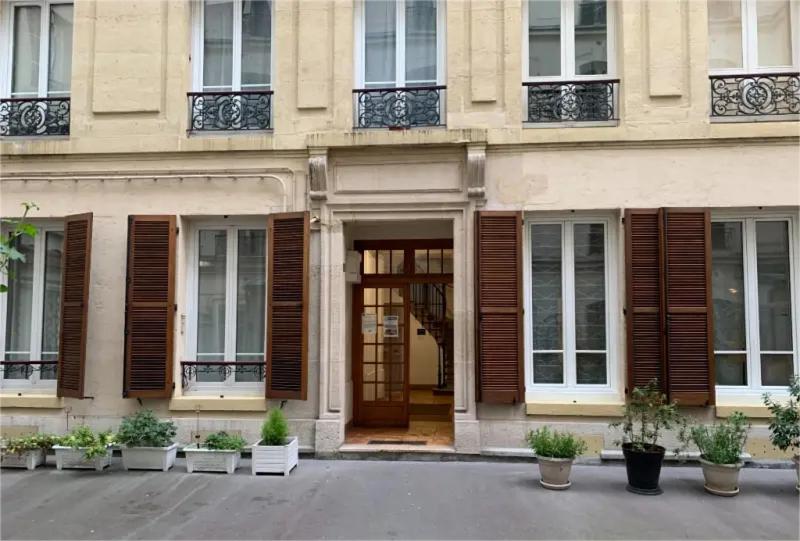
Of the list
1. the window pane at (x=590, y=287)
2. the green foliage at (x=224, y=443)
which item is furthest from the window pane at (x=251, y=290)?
the window pane at (x=590, y=287)

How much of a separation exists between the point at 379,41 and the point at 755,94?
5.37 metres

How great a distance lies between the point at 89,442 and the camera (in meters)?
7.26

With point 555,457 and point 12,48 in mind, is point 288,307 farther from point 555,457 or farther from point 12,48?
point 12,48

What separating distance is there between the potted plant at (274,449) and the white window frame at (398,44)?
4922 mm

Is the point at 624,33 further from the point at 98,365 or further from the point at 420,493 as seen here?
the point at 98,365

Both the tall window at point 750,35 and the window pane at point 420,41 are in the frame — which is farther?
the window pane at point 420,41

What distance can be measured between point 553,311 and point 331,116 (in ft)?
13.9

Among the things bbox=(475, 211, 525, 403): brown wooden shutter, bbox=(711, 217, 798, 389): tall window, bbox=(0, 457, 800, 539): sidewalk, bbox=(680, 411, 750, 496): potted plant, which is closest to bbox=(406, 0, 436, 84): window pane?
bbox=(475, 211, 525, 403): brown wooden shutter

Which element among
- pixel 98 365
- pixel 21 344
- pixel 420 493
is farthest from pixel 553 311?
pixel 21 344

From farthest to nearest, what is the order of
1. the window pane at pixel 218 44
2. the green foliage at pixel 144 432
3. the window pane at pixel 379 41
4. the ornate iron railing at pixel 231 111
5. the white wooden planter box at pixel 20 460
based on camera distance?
the window pane at pixel 218 44
the window pane at pixel 379 41
the ornate iron railing at pixel 231 111
the white wooden planter box at pixel 20 460
the green foliage at pixel 144 432

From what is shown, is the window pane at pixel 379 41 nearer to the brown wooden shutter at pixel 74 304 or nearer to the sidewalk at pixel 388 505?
the brown wooden shutter at pixel 74 304

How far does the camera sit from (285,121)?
321 inches

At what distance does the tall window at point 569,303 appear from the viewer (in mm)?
7848

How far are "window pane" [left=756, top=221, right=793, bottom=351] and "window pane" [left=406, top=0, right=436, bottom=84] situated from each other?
17.0 ft
